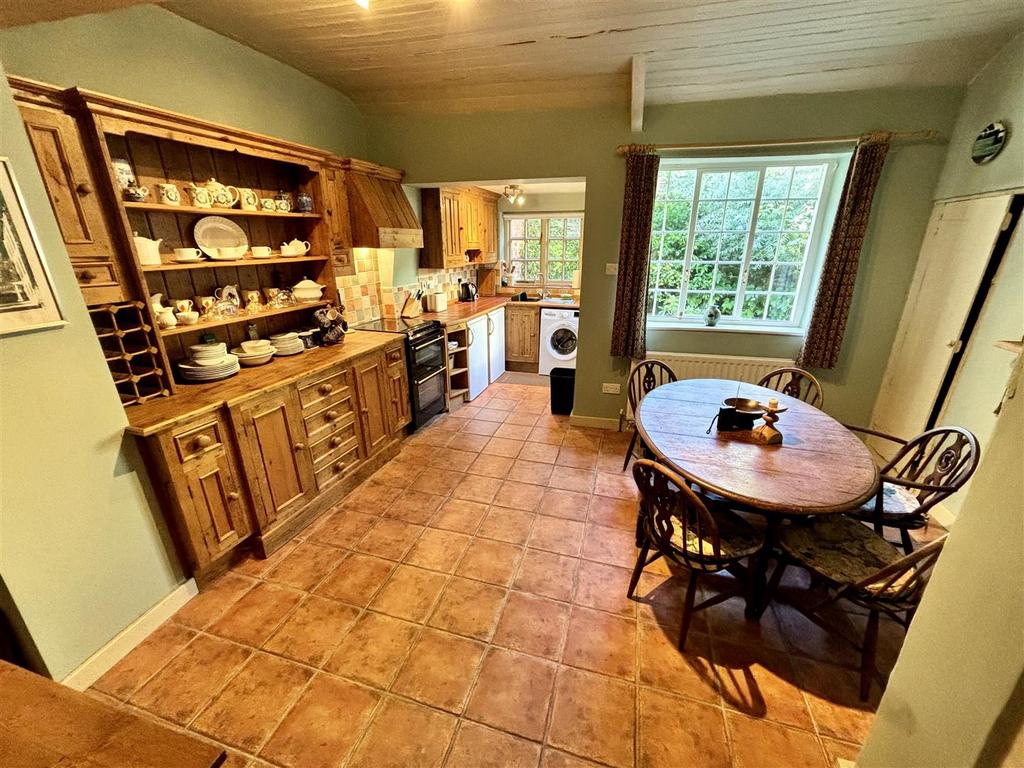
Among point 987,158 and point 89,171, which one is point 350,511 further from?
point 987,158

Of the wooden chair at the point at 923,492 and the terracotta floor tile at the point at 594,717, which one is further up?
the wooden chair at the point at 923,492

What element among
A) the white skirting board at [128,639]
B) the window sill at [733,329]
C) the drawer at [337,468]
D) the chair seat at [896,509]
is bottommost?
the white skirting board at [128,639]

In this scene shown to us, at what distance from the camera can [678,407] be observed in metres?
2.32

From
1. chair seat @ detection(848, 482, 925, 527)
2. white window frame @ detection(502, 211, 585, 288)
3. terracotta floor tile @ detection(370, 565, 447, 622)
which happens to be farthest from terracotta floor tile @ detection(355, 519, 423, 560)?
white window frame @ detection(502, 211, 585, 288)

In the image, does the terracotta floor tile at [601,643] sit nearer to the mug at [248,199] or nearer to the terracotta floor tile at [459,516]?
the terracotta floor tile at [459,516]

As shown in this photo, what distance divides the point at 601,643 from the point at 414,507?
4.75 feet

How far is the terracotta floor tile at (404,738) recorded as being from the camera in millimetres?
1366

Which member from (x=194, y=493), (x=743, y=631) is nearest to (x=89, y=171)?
(x=194, y=493)

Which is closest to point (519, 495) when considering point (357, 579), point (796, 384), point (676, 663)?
point (357, 579)

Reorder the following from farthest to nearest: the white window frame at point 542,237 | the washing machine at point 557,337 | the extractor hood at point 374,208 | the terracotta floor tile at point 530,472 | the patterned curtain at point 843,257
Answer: the white window frame at point 542,237
the washing machine at point 557,337
the extractor hood at point 374,208
the terracotta floor tile at point 530,472
the patterned curtain at point 843,257

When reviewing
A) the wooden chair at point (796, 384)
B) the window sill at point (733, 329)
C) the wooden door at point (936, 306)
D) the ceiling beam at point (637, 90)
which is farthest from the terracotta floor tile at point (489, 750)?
the ceiling beam at point (637, 90)

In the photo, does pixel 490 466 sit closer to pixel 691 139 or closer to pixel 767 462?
pixel 767 462

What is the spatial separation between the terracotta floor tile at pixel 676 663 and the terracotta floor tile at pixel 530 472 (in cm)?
131

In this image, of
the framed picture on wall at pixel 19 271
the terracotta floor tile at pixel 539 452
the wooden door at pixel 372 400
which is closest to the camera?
the framed picture on wall at pixel 19 271
